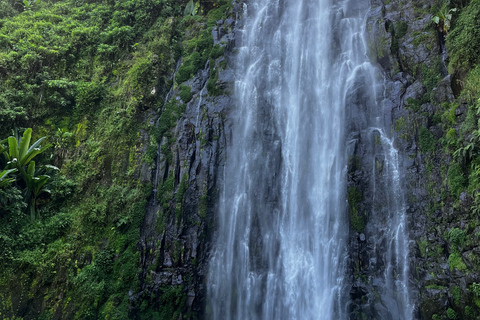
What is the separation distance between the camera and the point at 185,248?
12.8 meters

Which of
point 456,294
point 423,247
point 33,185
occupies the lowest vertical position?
point 456,294

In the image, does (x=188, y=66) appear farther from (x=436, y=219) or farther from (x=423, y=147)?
(x=436, y=219)

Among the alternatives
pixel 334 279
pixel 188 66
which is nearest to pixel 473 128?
pixel 334 279

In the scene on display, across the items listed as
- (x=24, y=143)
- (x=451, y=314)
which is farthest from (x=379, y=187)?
(x=24, y=143)

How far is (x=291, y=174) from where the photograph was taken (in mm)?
13461

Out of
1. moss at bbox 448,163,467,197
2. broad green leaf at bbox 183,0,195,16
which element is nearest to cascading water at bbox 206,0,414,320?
moss at bbox 448,163,467,197

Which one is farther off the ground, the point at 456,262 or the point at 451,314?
the point at 456,262

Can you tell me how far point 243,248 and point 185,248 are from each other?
2.30 m

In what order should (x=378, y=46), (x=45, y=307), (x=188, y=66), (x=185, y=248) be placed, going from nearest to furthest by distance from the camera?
(x=45, y=307) → (x=185, y=248) → (x=378, y=46) → (x=188, y=66)

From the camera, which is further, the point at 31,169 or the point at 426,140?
the point at 31,169

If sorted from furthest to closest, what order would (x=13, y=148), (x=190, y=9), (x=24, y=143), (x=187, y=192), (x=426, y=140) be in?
(x=190, y=9) → (x=187, y=192) → (x=24, y=143) → (x=13, y=148) → (x=426, y=140)

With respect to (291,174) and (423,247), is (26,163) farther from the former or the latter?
(423,247)

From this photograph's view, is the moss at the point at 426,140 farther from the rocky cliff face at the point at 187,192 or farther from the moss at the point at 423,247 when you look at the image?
the rocky cliff face at the point at 187,192

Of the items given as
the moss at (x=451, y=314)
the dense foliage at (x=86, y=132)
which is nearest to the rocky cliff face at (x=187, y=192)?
the dense foliage at (x=86, y=132)
